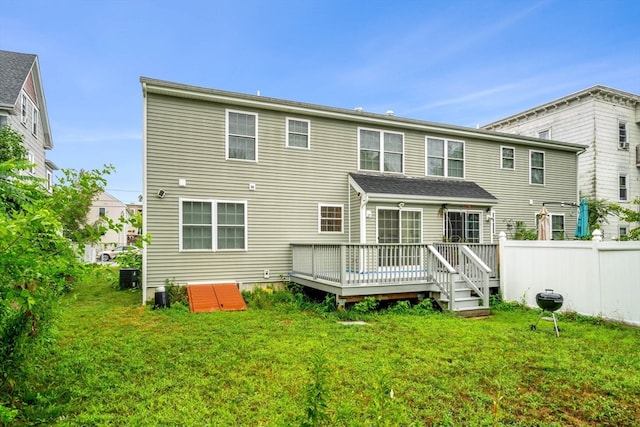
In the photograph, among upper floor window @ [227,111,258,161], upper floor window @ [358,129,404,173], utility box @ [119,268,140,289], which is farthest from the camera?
utility box @ [119,268,140,289]

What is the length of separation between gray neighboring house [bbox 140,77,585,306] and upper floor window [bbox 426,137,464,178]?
4 centimetres

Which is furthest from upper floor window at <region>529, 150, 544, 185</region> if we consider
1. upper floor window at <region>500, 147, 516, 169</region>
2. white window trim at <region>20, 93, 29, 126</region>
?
white window trim at <region>20, 93, 29, 126</region>

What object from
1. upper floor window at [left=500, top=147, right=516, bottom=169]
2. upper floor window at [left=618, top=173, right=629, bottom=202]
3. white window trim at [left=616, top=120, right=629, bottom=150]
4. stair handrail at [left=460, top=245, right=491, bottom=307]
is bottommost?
stair handrail at [left=460, top=245, right=491, bottom=307]

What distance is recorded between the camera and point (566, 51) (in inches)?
666

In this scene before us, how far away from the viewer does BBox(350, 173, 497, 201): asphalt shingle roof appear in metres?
10.9

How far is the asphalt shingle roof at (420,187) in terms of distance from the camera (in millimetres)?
10861

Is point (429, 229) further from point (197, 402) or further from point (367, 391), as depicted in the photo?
point (197, 402)

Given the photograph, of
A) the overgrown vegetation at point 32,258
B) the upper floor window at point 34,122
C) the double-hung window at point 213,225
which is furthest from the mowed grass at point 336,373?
the upper floor window at point 34,122

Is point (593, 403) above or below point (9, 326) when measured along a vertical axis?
below

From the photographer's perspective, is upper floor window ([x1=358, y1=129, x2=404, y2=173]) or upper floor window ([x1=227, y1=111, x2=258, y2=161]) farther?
upper floor window ([x1=358, y1=129, x2=404, y2=173])

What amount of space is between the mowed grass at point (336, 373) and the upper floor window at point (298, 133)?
5.65 metres

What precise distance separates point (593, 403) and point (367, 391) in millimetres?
2384

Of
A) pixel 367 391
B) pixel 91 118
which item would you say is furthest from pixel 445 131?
pixel 91 118

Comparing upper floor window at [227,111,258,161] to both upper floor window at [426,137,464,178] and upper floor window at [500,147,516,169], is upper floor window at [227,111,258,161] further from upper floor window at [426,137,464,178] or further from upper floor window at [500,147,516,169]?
upper floor window at [500,147,516,169]
